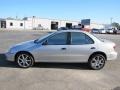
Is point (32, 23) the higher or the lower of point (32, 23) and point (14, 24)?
the higher

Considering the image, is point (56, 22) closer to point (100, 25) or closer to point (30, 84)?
point (100, 25)

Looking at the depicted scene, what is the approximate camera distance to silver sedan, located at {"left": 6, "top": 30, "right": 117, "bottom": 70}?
1035 centimetres

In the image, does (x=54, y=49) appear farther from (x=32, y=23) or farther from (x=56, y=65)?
(x=32, y=23)

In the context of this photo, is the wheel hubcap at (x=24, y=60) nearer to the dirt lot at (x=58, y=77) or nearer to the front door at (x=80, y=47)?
the dirt lot at (x=58, y=77)

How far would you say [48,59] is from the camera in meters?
10.5

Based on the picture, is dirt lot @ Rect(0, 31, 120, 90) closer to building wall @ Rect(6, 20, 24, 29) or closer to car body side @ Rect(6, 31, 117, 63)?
car body side @ Rect(6, 31, 117, 63)

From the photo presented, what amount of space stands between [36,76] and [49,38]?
6.74ft

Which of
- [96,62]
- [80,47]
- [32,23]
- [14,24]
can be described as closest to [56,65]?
[80,47]

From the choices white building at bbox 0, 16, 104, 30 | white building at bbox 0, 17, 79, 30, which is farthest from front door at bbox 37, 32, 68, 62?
white building at bbox 0, 17, 79, 30

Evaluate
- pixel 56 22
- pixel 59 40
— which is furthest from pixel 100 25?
pixel 59 40

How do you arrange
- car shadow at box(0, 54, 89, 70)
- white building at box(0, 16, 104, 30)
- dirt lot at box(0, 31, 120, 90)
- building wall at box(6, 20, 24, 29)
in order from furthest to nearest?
1. white building at box(0, 16, 104, 30)
2. building wall at box(6, 20, 24, 29)
3. car shadow at box(0, 54, 89, 70)
4. dirt lot at box(0, 31, 120, 90)

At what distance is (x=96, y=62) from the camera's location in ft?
34.3

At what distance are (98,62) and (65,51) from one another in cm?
132

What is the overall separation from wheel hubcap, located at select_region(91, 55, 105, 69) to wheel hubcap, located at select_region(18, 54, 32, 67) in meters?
2.38
